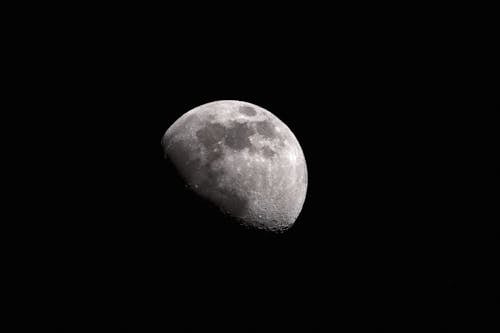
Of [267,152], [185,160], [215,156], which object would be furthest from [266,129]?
[185,160]

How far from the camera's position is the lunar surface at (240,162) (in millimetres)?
4047

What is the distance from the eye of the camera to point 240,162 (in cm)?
408

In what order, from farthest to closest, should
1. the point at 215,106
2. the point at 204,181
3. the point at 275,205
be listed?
the point at 215,106, the point at 275,205, the point at 204,181

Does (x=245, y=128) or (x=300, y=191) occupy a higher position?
(x=245, y=128)

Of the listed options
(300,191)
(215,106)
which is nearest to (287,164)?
(300,191)

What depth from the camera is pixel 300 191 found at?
459cm

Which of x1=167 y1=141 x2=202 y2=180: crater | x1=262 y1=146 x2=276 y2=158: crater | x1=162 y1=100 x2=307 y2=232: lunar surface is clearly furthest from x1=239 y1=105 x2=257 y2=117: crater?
x1=167 y1=141 x2=202 y2=180: crater

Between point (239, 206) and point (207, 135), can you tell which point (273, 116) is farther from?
point (239, 206)

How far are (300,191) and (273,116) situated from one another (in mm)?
994

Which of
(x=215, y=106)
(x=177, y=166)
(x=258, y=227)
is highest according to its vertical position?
(x=215, y=106)

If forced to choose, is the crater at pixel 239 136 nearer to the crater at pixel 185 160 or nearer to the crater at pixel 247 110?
the crater at pixel 247 110

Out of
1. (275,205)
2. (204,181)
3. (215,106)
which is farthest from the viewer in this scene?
(215,106)

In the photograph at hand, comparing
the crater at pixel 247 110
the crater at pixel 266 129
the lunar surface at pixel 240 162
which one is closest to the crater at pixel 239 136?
the lunar surface at pixel 240 162

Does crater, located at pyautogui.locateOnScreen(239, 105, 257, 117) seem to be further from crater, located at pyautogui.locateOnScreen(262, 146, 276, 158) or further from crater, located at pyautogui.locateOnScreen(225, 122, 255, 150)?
crater, located at pyautogui.locateOnScreen(262, 146, 276, 158)
